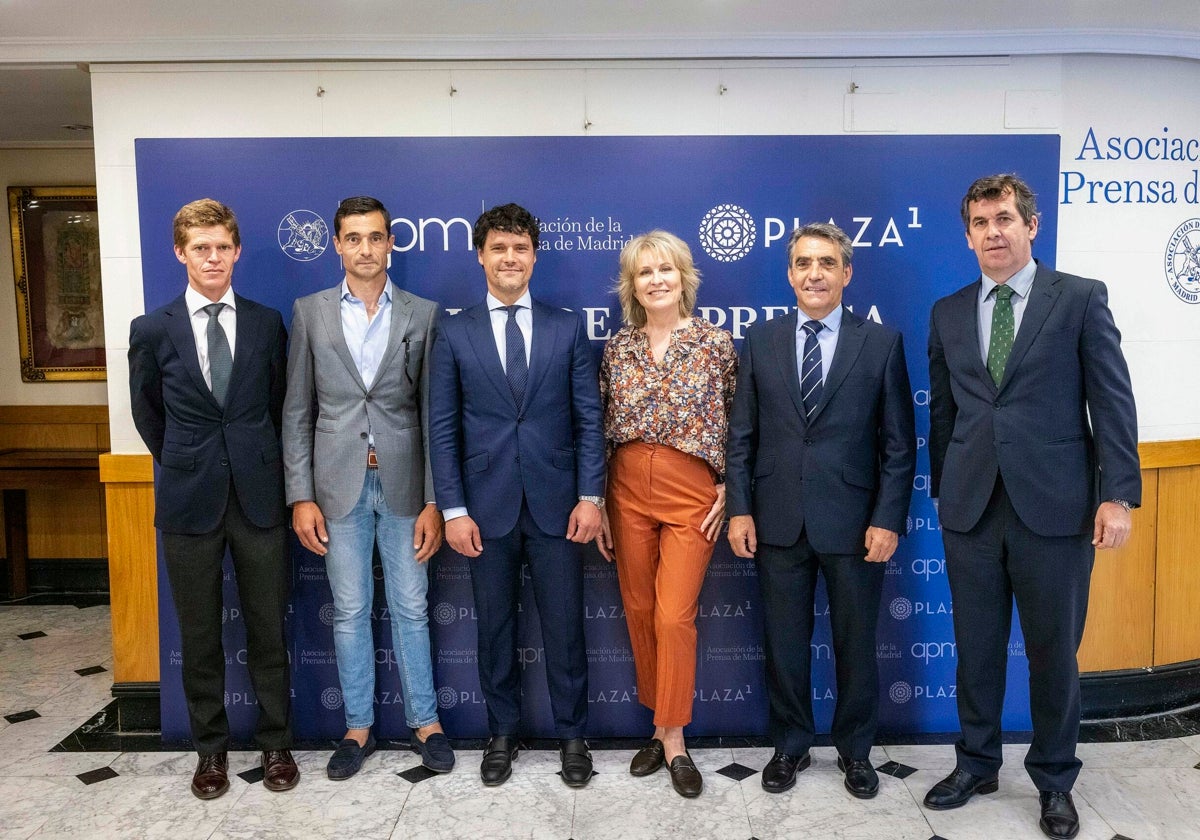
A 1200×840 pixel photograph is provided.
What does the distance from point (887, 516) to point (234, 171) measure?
112 inches

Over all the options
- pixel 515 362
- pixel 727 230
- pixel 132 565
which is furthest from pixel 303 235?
pixel 727 230

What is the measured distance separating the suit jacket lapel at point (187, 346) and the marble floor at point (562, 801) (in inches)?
56.9

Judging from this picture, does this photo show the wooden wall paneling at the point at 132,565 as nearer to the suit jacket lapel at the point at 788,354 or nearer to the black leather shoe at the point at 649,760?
the black leather shoe at the point at 649,760

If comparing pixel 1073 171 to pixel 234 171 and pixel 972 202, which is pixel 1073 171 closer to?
pixel 972 202

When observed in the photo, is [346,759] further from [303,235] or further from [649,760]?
[303,235]

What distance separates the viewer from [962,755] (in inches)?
120

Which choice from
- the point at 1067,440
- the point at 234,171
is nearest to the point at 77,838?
the point at 234,171

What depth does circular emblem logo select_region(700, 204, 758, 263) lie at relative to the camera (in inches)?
139

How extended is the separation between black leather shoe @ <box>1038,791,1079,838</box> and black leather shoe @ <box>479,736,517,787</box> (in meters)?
1.84

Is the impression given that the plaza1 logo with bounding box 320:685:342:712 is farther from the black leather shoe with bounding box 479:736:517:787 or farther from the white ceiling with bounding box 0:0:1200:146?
the white ceiling with bounding box 0:0:1200:146

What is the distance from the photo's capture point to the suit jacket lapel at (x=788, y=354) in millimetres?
2990

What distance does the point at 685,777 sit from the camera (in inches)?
123

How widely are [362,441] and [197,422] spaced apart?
0.57 m

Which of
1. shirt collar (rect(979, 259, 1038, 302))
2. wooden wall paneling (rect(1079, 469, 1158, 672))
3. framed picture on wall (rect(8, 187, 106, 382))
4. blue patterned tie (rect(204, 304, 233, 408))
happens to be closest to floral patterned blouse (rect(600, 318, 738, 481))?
shirt collar (rect(979, 259, 1038, 302))
